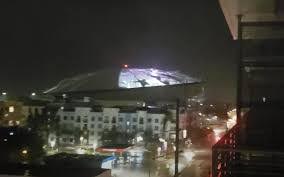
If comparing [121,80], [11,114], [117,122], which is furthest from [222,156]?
[121,80]

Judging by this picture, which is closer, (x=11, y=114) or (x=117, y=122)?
(x=11, y=114)

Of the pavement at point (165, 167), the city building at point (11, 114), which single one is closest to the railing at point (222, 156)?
the pavement at point (165, 167)

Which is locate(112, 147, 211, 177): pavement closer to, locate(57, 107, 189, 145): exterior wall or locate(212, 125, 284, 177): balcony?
locate(57, 107, 189, 145): exterior wall

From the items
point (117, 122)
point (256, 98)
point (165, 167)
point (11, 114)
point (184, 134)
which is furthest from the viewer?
point (117, 122)

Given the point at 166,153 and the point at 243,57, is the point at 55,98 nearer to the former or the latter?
the point at 166,153

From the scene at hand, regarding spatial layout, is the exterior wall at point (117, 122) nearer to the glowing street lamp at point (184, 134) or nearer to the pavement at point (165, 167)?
the glowing street lamp at point (184, 134)

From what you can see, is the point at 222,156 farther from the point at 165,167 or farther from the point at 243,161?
the point at 165,167

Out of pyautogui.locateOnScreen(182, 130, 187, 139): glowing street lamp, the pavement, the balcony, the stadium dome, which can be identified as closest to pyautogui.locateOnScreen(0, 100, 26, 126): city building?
pyautogui.locateOnScreen(182, 130, 187, 139): glowing street lamp

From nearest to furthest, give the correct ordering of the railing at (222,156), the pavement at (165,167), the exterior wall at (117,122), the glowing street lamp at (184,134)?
the railing at (222,156) → the pavement at (165,167) → the glowing street lamp at (184,134) → the exterior wall at (117,122)
